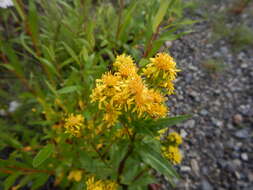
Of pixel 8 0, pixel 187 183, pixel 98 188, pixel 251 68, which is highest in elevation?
pixel 8 0

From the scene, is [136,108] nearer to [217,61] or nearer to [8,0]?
[8,0]

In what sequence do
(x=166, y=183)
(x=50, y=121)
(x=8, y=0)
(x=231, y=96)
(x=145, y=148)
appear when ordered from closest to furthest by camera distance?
(x=145, y=148) < (x=8, y=0) < (x=50, y=121) < (x=166, y=183) < (x=231, y=96)

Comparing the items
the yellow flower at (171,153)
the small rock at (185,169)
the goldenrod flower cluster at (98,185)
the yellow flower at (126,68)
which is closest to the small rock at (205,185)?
the small rock at (185,169)

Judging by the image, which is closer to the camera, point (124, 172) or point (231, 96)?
point (124, 172)

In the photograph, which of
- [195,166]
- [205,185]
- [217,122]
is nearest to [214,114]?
[217,122]

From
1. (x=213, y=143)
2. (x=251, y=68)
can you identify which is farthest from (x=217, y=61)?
(x=213, y=143)

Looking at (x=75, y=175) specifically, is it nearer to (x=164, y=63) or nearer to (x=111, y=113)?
(x=111, y=113)
